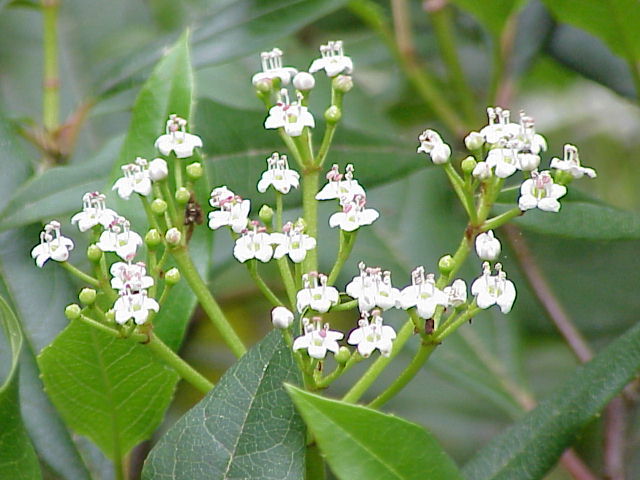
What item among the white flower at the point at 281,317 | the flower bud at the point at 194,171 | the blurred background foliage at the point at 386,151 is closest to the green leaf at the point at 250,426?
the white flower at the point at 281,317

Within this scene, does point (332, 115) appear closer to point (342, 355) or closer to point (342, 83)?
point (342, 83)

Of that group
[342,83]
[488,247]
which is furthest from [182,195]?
[488,247]

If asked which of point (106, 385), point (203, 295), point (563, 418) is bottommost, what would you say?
point (563, 418)

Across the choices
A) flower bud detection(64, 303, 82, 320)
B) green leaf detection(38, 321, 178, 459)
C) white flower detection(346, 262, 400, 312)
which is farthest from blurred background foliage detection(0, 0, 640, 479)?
white flower detection(346, 262, 400, 312)

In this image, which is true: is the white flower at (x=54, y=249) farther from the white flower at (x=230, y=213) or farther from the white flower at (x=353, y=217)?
the white flower at (x=353, y=217)

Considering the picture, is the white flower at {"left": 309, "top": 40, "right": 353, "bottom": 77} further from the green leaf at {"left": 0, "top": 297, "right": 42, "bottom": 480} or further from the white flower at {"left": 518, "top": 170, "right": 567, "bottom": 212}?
the green leaf at {"left": 0, "top": 297, "right": 42, "bottom": 480}
